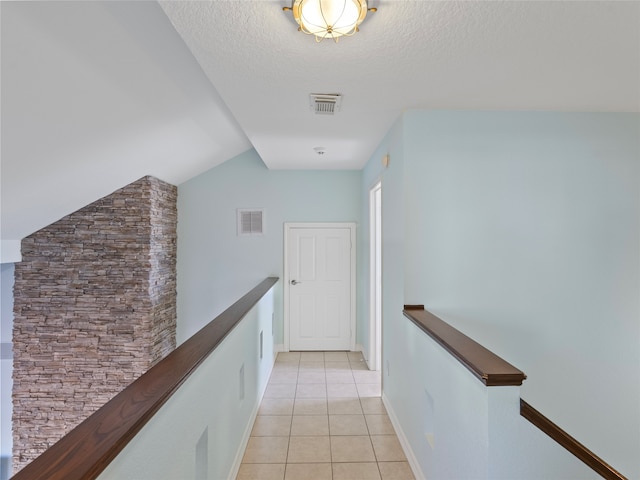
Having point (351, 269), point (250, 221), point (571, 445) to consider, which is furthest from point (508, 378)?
point (250, 221)

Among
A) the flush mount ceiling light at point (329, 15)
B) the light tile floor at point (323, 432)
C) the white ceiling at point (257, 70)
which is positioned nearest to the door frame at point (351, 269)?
the light tile floor at point (323, 432)

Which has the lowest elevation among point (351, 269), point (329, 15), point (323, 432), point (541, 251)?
point (323, 432)

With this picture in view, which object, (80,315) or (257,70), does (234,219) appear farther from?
(257,70)

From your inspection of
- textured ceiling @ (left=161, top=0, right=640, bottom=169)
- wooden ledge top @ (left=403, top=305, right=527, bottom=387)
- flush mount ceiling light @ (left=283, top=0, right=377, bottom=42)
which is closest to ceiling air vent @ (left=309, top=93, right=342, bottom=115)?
textured ceiling @ (left=161, top=0, right=640, bottom=169)

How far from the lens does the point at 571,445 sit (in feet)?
4.33

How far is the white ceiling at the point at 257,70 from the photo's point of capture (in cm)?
152

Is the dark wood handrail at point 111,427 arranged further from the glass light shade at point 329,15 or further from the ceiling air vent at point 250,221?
the ceiling air vent at point 250,221

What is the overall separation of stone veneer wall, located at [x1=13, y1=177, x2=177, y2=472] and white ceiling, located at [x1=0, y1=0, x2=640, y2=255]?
0.77 m

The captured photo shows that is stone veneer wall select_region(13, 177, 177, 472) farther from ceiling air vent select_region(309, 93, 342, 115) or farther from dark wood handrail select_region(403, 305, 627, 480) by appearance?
dark wood handrail select_region(403, 305, 627, 480)

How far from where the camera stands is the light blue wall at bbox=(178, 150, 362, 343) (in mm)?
4738

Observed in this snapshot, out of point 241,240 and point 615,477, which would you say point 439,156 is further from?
point 241,240

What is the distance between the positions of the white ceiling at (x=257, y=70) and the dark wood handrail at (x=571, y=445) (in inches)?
63.4

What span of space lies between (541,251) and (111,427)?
272cm

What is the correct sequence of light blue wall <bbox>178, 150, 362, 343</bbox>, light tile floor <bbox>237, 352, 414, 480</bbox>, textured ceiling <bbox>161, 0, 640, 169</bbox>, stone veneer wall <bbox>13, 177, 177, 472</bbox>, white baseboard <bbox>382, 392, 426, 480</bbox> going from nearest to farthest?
1. textured ceiling <bbox>161, 0, 640, 169</bbox>
2. white baseboard <bbox>382, 392, 426, 480</bbox>
3. light tile floor <bbox>237, 352, 414, 480</bbox>
4. stone veneer wall <bbox>13, 177, 177, 472</bbox>
5. light blue wall <bbox>178, 150, 362, 343</bbox>
